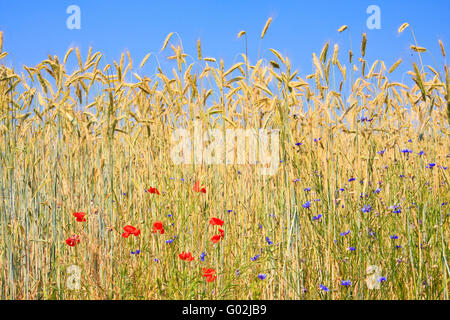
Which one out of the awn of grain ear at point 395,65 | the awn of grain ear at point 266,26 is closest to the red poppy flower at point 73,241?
the awn of grain ear at point 266,26

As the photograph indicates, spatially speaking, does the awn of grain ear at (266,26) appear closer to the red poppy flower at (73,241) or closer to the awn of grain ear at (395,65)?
the awn of grain ear at (395,65)

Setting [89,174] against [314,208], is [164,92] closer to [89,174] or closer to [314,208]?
[89,174]

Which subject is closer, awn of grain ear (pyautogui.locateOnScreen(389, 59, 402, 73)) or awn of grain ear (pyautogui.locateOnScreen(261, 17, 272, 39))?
awn of grain ear (pyautogui.locateOnScreen(261, 17, 272, 39))

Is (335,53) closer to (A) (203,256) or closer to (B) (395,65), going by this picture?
(B) (395,65)

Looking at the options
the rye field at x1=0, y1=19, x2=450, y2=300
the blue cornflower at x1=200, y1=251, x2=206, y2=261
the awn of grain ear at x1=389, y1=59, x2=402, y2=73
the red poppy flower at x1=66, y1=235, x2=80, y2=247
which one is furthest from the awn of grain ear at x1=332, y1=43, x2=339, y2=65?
the red poppy flower at x1=66, y1=235, x2=80, y2=247

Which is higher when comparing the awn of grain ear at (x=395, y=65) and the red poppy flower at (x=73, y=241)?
the awn of grain ear at (x=395, y=65)

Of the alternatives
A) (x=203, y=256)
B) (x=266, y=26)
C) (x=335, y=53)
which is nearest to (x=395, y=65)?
(x=335, y=53)

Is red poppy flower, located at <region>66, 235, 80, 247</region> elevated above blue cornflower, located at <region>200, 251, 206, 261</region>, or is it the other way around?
red poppy flower, located at <region>66, 235, 80, 247</region>

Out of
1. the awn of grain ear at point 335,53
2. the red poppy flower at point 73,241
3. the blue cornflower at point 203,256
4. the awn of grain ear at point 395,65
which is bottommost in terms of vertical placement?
the blue cornflower at point 203,256

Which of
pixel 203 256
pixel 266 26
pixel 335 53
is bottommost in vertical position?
pixel 203 256

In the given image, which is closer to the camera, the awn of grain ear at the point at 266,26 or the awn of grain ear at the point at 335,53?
the awn of grain ear at the point at 335,53

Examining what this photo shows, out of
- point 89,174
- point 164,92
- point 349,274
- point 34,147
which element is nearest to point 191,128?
point 164,92

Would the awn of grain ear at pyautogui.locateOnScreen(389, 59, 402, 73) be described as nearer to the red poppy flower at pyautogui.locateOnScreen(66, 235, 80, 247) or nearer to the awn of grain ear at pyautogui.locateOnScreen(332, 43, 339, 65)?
the awn of grain ear at pyautogui.locateOnScreen(332, 43, 339, 65)
